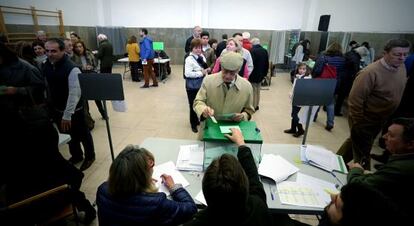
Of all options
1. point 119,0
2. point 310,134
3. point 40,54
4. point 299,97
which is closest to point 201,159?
point 299,97

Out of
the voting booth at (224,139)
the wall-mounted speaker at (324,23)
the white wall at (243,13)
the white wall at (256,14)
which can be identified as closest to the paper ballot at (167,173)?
the voting booth at (224,139)

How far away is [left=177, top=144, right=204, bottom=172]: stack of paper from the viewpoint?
5.74 ft

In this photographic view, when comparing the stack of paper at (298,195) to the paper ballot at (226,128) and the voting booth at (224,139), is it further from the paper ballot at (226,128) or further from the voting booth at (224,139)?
the paper ballot at (226,128)

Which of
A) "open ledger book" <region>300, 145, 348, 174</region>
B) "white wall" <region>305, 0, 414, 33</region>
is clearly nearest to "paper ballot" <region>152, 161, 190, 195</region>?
"open ledger book" <region>300, 145, 348, 174</region>

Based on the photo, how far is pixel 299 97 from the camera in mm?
2033

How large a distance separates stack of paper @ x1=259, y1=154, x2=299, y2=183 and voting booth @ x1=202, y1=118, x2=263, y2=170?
0.42 ft

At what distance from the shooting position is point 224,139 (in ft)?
4.82

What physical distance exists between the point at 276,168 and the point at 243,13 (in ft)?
31.7

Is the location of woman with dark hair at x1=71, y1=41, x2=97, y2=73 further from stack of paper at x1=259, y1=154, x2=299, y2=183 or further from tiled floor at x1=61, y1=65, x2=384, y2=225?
stack of paper at x1=259, y1=154, x2=299, y2=183

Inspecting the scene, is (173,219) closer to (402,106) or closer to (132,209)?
(132,209)

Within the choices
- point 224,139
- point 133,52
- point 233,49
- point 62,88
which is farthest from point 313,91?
point 133,52

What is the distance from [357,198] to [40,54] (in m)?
4.44

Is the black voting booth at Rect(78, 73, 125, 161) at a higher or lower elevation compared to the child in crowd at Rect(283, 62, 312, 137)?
higher

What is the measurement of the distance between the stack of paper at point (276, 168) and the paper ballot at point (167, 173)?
56 cm
